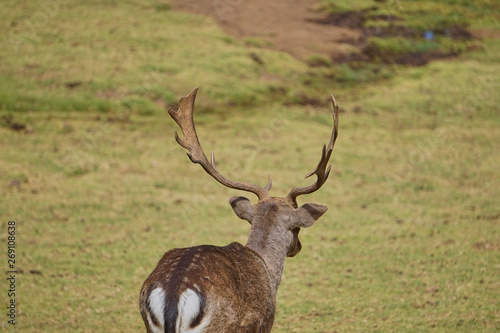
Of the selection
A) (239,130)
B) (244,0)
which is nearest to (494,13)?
(244,0)

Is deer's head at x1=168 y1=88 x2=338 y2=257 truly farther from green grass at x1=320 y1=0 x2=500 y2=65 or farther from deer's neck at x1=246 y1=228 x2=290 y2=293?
green grass at x1=320 y1=0 x2=500 y2=65

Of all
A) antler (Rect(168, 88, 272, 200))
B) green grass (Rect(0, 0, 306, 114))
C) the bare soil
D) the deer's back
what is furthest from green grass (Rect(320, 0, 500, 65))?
the deer's back

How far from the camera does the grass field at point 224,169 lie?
8.21m

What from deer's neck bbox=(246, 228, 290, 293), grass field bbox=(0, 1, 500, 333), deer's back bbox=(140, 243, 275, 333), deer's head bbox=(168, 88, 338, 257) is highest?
deer's back bbox=(140, 243, 275, 333)

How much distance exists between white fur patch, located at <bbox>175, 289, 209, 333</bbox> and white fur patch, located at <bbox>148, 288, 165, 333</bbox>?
0.12 meters

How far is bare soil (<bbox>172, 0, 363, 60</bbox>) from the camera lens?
835 inches

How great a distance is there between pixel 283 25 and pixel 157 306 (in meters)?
19.4

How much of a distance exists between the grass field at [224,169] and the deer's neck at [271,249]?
2000mm

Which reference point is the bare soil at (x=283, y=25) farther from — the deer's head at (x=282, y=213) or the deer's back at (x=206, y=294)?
the deer's back at (x=206, y=294)

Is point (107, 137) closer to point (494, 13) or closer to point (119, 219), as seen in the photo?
point (119, 219)

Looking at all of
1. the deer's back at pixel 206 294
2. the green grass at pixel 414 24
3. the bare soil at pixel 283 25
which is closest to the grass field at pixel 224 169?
the green grass at pixel 414 24

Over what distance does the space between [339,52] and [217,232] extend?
12401 mm


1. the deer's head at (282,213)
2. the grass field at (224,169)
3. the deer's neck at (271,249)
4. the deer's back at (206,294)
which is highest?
the deer's back at (206,294)

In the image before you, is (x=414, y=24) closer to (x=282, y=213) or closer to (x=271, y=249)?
(x=282, y=213)
